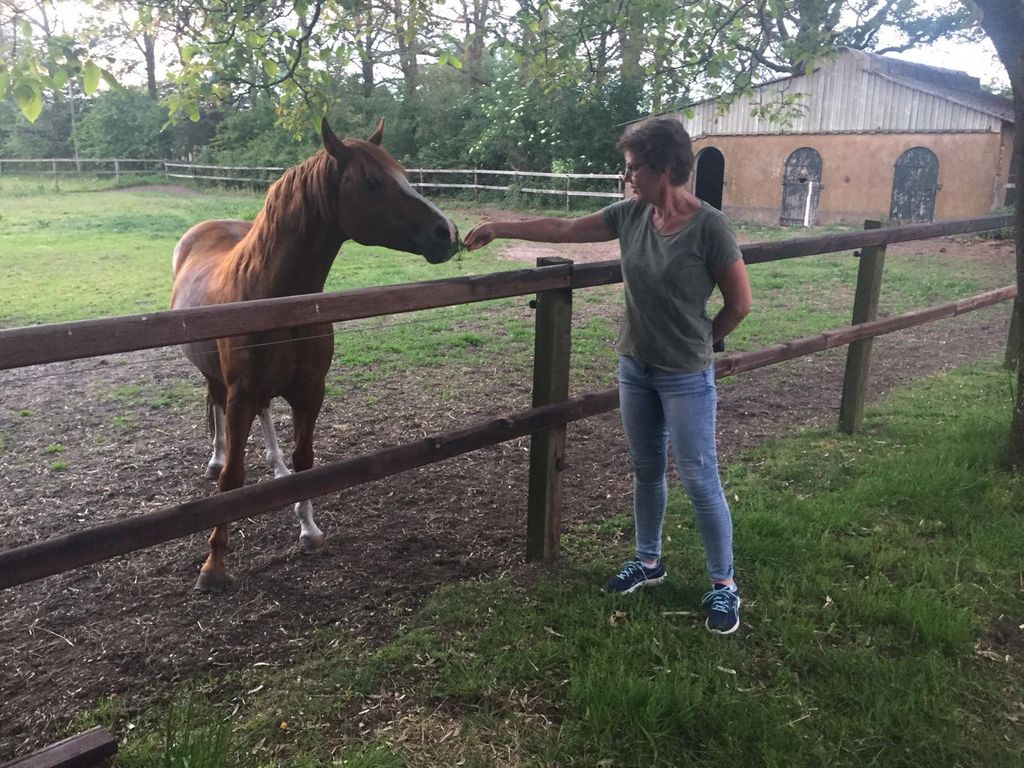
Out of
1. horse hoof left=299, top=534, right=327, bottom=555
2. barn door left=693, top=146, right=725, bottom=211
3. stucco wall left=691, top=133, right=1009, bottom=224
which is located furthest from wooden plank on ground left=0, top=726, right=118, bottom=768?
barn door left=693, top=146, right=725, bottom=211

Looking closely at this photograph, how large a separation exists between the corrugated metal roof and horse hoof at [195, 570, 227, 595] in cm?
1620

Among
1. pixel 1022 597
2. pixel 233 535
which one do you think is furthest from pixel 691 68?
pixel 233 535

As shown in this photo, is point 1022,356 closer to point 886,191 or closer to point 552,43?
point 552,43

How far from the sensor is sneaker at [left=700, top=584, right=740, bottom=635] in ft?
9.01

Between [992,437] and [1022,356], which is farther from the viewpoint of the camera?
[992,437]

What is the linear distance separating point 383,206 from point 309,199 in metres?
0.39

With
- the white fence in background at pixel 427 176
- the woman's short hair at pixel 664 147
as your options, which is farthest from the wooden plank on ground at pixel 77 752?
the white fence in background at pixel 427 176

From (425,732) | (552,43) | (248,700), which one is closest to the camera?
(425,732)

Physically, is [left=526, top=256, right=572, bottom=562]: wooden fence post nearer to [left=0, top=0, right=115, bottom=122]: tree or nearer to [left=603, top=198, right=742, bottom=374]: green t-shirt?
[left=603, top=198, right=742, bottom=374]: green t-shirt

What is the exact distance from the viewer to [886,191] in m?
18.5

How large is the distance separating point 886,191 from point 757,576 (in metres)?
18.3

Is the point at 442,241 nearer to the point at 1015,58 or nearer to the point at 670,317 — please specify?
the point at 670,317

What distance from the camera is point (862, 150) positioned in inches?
743

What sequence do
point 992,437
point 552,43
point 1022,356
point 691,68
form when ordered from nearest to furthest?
point 1022,356, point 992,437, point 552,43, point 691,68
